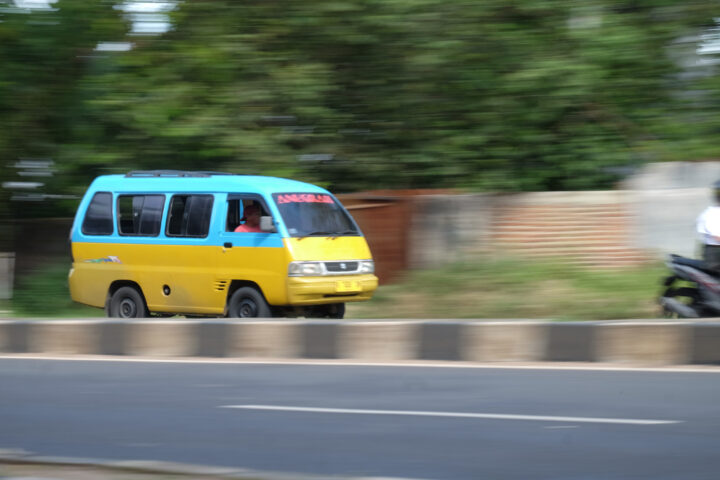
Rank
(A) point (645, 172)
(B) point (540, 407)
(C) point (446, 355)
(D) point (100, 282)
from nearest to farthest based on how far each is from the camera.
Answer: (B) point (540, 407), (C) point (446, 355), (D) point (100, 282), (A) point (645, 172)

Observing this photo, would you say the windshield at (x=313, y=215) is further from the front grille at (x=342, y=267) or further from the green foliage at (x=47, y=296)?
the green foliage at (x=47, y=296)

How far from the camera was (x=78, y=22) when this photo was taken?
15047mm

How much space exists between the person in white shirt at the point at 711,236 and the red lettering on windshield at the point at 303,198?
4.23 m

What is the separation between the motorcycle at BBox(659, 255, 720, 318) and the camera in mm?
10000

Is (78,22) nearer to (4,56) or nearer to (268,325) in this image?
(4,56)

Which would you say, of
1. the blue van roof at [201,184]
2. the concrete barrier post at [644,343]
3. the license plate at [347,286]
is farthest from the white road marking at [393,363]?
the blue van roof at [201,184]

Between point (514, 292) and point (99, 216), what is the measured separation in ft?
16.6

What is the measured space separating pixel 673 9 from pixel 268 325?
890 centimetres

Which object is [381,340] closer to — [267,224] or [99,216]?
[267,224]

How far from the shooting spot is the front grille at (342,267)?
11609 mm

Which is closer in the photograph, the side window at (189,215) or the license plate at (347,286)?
the license plate at (347,286)

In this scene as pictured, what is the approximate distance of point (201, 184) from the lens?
12.1 m

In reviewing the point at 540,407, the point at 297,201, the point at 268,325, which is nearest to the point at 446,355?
the point at 268,325

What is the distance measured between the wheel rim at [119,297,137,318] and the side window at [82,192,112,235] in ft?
2.75
